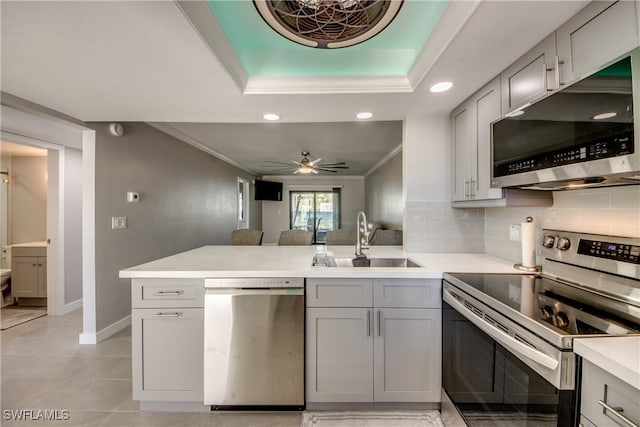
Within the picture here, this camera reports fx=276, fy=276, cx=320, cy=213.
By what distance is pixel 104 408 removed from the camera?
6.02 ft

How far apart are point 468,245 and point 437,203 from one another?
17.4 inches

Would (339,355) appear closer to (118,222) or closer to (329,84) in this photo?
(329,84)

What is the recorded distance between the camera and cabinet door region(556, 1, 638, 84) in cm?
96

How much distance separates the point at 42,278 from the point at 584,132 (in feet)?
18.2

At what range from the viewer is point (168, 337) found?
5.67ft

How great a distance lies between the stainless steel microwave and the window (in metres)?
7.73

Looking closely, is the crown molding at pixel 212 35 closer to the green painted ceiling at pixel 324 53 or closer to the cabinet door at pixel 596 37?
the green painted ceiling at pixel 324 53

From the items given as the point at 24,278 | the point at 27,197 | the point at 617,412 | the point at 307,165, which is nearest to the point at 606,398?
the point at 617,412

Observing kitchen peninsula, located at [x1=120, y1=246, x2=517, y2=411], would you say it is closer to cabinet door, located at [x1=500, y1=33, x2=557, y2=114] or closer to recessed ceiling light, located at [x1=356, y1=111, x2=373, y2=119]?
cabinet door, located at [x1=500, y1=33, x2=557, y2=114]

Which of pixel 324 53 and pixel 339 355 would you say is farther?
pixel 324 53

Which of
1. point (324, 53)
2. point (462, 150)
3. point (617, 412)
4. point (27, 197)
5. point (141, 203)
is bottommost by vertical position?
point (617, 412)

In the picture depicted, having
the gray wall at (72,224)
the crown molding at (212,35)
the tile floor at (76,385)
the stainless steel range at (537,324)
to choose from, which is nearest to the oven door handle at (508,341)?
the stainless steel range at (537,324)

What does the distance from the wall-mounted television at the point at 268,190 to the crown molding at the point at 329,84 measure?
642 cm

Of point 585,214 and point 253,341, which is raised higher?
point 585,214
